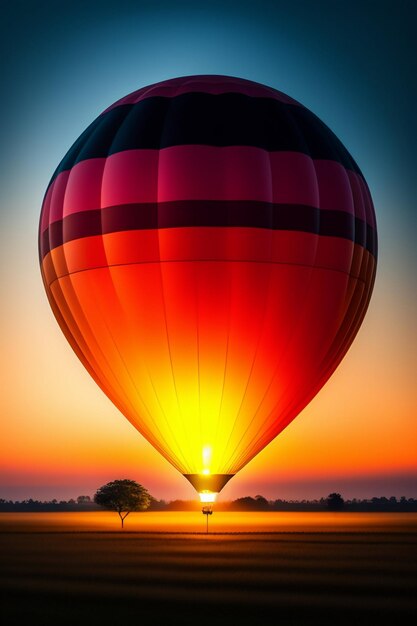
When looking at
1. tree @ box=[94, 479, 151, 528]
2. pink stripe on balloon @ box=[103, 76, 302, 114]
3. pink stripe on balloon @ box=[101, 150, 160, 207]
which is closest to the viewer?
pink stripe on balloon @ box=[101, 150, 160, 207]

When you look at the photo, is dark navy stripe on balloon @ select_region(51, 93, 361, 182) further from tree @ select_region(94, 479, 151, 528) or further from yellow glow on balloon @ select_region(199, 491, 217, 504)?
tree @ select_region(94, 479, 151, 528)

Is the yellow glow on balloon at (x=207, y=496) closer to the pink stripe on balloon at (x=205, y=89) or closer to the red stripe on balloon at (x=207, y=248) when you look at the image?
the red stripe on balloon at (x=207, y=248)

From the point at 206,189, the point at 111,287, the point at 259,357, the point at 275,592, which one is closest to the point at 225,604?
the point at 275,592

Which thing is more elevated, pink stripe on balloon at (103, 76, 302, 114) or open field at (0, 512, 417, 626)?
pink stripe on balloon at (103, 76, 302, 114)

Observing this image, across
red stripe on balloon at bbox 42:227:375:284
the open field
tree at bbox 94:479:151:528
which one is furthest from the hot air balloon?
tree at bbox 94:479:151:528

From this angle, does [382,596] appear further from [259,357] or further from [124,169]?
[124,169]

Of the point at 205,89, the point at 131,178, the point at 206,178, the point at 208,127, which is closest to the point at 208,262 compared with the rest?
the point at 206,178
